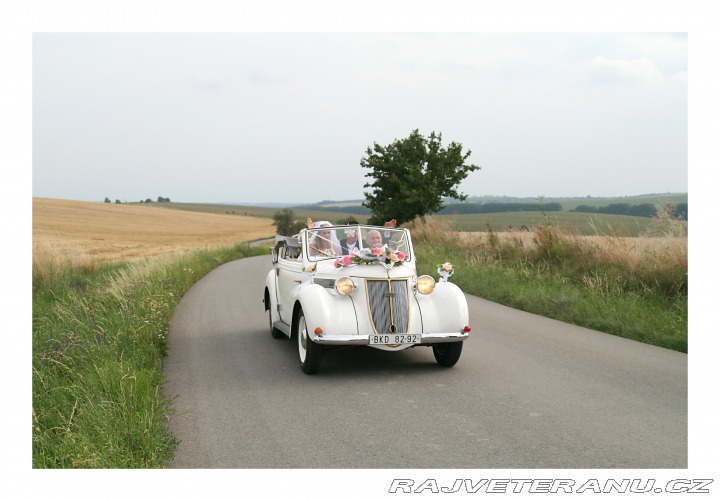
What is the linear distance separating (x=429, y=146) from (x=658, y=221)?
31078mm

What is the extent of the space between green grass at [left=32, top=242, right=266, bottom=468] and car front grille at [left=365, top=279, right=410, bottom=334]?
8.34 feet

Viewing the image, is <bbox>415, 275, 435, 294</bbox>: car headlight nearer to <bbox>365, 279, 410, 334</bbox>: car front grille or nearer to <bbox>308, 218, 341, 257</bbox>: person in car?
<bbox>365, 279, 410, 334</bbox>: car front grille

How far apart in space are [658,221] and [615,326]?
4.16 metres

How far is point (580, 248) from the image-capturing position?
16594 mm

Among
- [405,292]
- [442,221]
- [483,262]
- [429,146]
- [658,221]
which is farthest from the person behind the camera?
[429,146]

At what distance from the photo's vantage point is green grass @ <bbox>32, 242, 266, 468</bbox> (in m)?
4.90

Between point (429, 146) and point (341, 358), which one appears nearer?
point (341, 358)

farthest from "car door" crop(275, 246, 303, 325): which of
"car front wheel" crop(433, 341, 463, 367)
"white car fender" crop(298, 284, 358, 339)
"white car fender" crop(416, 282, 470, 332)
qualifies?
"car front wheel" crop(433, 341, 463, 367)

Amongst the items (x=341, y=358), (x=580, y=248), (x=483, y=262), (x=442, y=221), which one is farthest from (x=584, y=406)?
(x=442, y=221)

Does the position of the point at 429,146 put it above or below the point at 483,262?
above

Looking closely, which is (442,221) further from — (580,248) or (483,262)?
(580,248)

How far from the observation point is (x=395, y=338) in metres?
7.59
